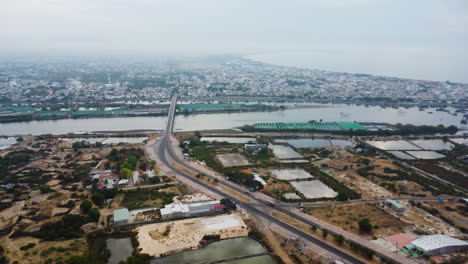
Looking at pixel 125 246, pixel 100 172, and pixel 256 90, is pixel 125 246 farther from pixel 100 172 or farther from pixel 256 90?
pixel 256 90

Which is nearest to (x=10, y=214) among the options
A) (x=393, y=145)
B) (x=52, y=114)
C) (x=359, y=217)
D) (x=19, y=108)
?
(x=359, y=217)

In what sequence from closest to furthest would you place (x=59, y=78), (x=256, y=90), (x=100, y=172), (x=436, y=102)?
(x=100, y=172) < (x=436, y=102) < (x=256, y=90) < (x=59, y=78)

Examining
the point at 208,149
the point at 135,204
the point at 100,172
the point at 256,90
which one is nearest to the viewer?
the point at 135,204

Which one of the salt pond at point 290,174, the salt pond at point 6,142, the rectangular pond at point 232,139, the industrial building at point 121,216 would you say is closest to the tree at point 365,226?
the salt pond at point 290,174

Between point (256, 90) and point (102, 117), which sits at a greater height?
point (256, 90)

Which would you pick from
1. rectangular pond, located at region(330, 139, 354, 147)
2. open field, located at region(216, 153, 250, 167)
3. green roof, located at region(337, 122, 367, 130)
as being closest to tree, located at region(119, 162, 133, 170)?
open field, located at region(216, 153, 250, 167)

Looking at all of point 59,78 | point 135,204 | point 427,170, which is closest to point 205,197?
point 135,204
